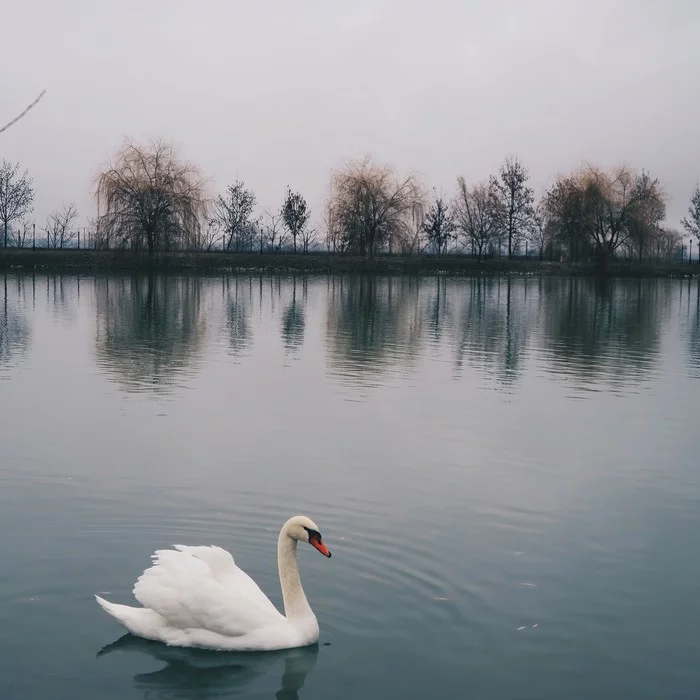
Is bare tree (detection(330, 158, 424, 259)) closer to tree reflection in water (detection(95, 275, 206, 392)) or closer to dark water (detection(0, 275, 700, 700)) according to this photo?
tree reflection in water (detection(95, 275, 206, 392))

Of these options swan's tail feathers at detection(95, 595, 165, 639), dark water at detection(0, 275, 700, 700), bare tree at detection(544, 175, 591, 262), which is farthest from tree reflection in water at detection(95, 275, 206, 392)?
bare tree at detection(544, 175, 591, 262)

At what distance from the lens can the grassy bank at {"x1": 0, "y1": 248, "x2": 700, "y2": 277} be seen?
→ 211 ft

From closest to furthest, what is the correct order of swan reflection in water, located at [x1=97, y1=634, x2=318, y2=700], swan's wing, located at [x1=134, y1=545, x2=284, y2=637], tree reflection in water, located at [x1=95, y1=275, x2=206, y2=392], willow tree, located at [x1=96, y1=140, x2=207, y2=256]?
swan reflection in water, located at [x1=97, y1=634, x2=318, y2=700] < swan's wing, located at [x1=134, y1=545, x2=284, y2=637] < tree reflection in water, located at [x1=95, y1=275, x2=206, y2=392] < willow tree, located at [x1=96, y1=140, x2=207, y2=256]

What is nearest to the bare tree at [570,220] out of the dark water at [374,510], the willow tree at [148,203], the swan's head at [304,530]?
the willow tree at [148,203]

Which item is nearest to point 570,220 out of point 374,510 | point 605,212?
point 605,212

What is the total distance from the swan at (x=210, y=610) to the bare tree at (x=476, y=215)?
82.5 metres

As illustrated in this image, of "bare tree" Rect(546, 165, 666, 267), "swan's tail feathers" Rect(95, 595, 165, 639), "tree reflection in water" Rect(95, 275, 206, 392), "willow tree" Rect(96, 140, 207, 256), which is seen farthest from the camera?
"bare tree" Rect(546, 165, 666, 267)

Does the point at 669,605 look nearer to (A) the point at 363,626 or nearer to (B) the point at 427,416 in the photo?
(A) the point at 363,626

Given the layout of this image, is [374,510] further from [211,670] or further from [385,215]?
[385,215]

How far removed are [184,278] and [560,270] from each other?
34.0 m

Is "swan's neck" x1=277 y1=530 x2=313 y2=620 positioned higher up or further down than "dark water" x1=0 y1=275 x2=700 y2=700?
higher up

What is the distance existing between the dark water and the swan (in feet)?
0.39

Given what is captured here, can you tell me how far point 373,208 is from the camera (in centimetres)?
7138

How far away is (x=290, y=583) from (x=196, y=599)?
665 mm
